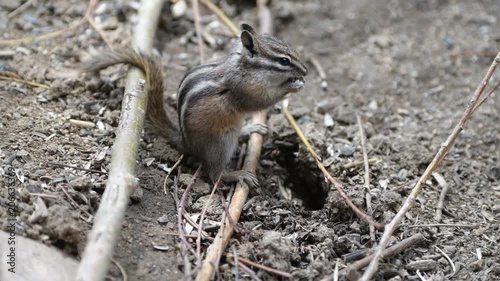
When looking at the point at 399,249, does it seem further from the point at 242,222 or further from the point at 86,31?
the point at 86,31

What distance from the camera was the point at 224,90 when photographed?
4094mm

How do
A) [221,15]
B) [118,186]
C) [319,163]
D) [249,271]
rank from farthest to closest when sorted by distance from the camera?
[221,15] → [319,163] → [249,271] → [118,186]

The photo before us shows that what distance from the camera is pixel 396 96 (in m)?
5.11

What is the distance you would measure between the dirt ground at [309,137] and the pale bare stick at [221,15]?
8 centimetres

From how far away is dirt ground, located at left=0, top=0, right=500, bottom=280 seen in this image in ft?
11.0

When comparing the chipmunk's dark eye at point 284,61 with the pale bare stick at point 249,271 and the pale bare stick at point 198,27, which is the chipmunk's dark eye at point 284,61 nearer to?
the pale bare stick at point 198,27

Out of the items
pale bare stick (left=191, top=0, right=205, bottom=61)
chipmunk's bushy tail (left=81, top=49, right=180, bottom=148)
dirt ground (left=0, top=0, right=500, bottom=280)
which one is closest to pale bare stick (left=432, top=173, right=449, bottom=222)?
dirt ground (left=0, top=0, right=500, bottom=280)

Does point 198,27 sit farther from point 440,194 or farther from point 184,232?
point 440,194

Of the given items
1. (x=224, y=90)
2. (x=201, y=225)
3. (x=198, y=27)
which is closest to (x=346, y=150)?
(x=224, y=90)

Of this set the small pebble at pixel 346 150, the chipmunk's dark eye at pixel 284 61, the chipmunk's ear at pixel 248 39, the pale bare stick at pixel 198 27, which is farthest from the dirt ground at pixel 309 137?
the chipmunk's ear at pixel 248 39

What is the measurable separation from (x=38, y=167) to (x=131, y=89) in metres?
0.82

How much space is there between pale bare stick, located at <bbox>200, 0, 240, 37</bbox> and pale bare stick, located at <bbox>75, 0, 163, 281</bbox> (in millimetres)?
1128

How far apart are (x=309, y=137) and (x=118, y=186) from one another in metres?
1.75

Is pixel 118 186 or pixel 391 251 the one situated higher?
pixel 118 186
